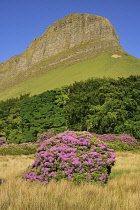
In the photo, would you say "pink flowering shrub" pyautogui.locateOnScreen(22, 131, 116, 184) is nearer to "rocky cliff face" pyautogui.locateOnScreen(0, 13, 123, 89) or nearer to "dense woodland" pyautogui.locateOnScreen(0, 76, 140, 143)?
→ "dense woodland" pyautogui.locateOnScreen(0, 76, 140, 143)

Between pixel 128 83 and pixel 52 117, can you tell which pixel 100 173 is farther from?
pixel 52 117

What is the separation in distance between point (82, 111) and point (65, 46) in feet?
319

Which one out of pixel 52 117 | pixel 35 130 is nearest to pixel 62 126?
pixel 52 117

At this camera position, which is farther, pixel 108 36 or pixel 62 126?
pixel 108 36

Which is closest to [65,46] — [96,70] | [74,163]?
[96,70]

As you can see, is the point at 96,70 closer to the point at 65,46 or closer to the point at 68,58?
the point at 68,58

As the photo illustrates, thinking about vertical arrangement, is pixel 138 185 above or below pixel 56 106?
below

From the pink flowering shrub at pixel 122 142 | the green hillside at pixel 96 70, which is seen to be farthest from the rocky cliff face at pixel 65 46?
the pink flowering shrub at pixel 122 142

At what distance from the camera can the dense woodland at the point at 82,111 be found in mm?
25984

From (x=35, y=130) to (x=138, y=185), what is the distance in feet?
92.5

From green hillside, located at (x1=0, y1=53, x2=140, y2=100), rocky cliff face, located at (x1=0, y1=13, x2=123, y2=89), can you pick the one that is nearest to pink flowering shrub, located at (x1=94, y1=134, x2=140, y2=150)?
Result: green hillside, located at (x1=0, y1=53, x2=140, y2=100)

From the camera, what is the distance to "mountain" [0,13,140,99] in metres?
69.9

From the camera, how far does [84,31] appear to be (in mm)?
118000

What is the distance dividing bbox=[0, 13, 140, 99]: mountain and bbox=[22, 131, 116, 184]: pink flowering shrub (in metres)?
50.7
